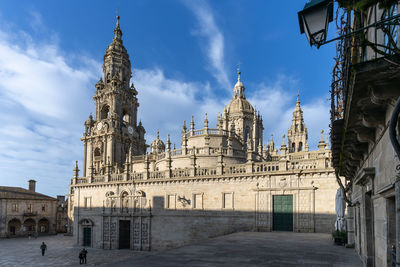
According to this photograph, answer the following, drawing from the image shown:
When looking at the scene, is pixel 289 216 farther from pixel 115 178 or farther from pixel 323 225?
pixel 115 178

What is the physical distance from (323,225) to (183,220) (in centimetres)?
1169

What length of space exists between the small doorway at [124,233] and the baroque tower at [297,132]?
44.3m

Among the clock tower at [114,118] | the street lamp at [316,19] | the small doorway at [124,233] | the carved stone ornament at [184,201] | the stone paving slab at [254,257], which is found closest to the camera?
the street lamp at [316,19]

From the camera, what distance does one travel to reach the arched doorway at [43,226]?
5482cm

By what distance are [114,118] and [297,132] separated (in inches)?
1572

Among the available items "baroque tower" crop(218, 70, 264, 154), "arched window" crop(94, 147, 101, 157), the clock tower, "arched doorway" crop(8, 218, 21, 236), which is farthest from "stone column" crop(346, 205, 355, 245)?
"arched doorway" crop(8, 218, 21, 236)

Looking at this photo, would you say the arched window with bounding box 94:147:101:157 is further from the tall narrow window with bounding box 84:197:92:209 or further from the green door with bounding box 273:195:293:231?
the green door with bounding box 273:195:293:231

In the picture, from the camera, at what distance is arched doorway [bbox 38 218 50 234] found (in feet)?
180

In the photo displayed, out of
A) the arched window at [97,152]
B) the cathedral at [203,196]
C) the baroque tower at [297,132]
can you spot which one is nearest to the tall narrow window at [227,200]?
the cathedral at [203,196]

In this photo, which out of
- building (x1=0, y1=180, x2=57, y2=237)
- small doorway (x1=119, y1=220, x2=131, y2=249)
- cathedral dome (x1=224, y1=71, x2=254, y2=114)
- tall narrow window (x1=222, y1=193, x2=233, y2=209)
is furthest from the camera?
cathedral dome (x1=224, y1=71, x2=254, y2=114)

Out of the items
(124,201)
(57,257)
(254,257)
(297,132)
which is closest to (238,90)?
(297,132)

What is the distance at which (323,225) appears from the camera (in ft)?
70.2

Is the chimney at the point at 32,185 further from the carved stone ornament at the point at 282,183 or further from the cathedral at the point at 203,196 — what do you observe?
the carved stone ornament at the point at 282,183

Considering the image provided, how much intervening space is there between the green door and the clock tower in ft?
92.4
